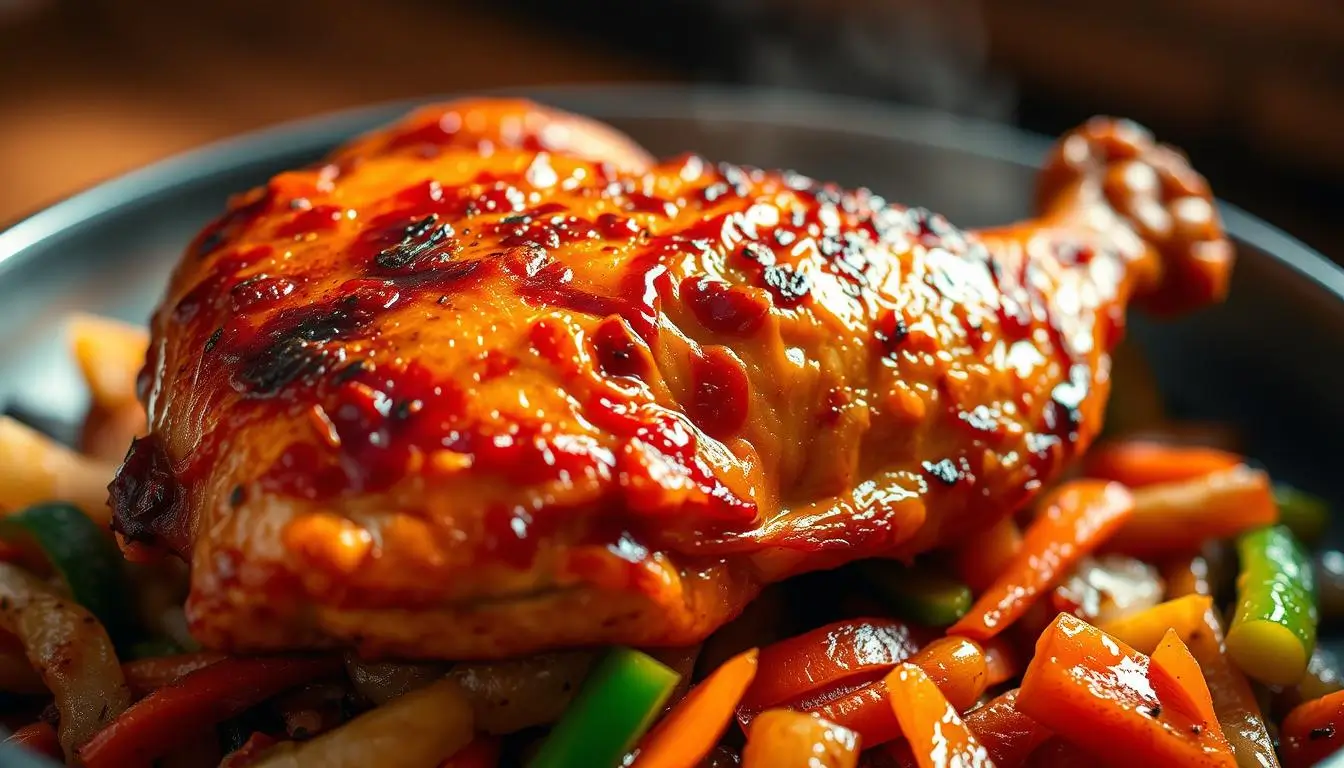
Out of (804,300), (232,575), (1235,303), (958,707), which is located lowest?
(958,707)

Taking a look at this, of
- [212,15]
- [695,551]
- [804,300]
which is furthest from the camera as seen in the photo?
[212,15]

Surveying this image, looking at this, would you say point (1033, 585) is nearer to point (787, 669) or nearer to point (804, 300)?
point (787, 669)

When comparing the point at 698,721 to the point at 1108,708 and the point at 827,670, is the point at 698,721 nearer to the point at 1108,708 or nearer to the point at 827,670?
the point at 827,670

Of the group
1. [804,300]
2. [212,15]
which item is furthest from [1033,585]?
[212,15]

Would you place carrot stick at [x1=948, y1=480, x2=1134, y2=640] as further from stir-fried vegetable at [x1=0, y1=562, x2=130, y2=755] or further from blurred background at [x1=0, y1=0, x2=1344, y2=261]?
blurred background at [x1=0, y1=0, x2=1344, y2=261]

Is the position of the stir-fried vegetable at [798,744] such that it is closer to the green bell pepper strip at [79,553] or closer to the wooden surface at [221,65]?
the green bell pepper strip at [79,553]

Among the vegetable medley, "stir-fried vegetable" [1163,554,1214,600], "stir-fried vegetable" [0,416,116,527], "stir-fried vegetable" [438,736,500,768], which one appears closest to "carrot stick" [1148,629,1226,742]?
the vegetable medley
